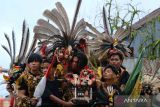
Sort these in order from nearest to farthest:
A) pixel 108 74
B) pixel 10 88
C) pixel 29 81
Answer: pixel 108 74 < pixel 29 81 < pixel 10 88

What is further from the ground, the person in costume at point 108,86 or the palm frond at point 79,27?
the palm frond at point 79,27

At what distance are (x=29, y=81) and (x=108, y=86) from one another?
1294mm

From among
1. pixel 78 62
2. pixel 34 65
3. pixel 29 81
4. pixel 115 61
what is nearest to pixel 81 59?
pixel 78 62

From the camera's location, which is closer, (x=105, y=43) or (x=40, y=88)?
(x=40, y=88)

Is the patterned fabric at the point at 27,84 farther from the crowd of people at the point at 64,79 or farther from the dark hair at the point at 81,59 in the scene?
the dark hair at the point at 81,59

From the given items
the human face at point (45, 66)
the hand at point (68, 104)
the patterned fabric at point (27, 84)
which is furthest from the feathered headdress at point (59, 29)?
the hand at point (68, 104)

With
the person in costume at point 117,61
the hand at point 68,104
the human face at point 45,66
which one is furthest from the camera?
the human face at point 45,66

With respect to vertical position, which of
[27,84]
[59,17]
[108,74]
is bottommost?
[27,84]

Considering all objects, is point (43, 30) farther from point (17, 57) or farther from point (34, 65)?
point (17, 57)

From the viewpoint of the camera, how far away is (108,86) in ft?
21.6

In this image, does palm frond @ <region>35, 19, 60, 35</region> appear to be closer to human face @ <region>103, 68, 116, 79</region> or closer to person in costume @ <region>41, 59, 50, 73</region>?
person in costume @ <region>41, 59, 50, 73</region>

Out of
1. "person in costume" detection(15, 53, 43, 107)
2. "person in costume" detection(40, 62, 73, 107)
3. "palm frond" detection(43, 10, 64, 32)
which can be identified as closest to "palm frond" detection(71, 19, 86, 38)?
"palm frond" detection(43, 10, 64, 32)

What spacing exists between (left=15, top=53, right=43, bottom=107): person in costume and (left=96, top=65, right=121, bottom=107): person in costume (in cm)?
106

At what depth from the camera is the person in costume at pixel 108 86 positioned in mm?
6312
